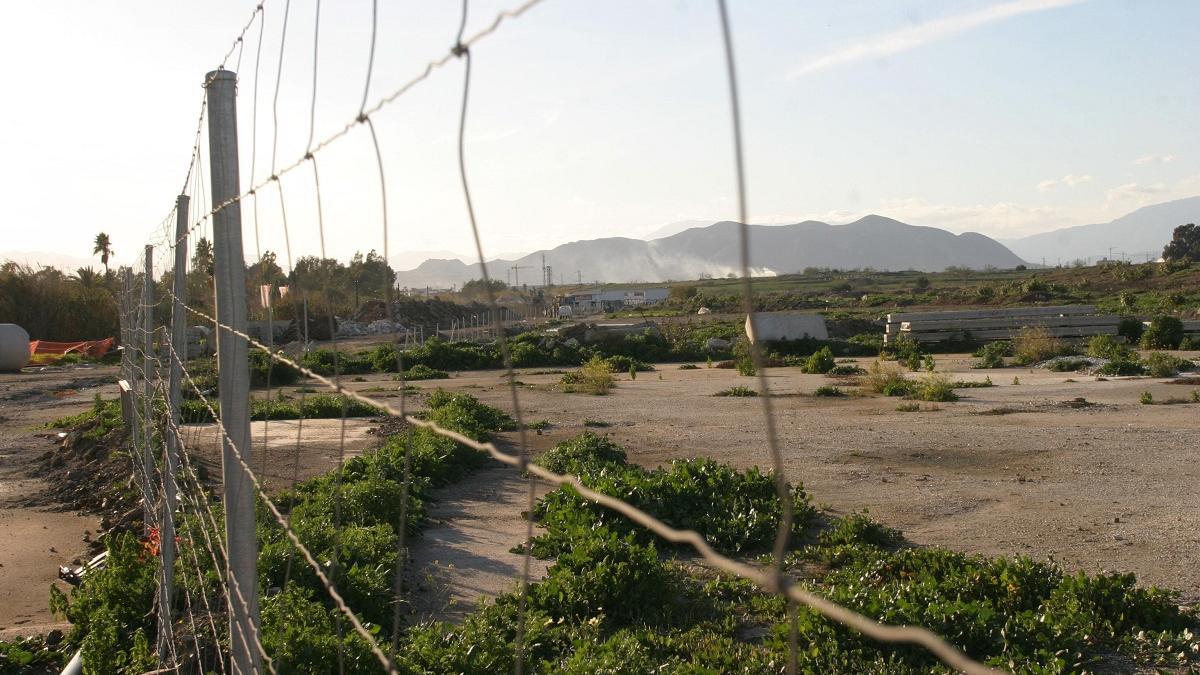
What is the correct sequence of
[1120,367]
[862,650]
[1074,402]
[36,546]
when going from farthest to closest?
1. [1120,367]
2. [1074,402]
3. [36,546]
4. [862,650]

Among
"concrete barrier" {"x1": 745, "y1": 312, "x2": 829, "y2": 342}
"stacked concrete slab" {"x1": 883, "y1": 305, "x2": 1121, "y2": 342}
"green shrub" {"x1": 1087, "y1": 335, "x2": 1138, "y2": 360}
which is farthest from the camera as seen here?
"stacked concrete slab" {"x1": 883, "y1": 305, "x2": 1121, "y2": 342}

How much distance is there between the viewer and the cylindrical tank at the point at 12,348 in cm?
2742

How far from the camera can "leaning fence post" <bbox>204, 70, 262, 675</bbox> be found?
2654 mm

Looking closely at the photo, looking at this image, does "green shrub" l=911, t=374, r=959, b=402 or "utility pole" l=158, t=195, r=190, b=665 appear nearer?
"utility pole" l=158, t=195, r=190, b=665

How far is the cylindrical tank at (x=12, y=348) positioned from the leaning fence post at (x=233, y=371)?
93.7 feet

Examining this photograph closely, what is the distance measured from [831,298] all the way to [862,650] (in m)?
66.1

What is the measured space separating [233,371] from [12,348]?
1139 inches

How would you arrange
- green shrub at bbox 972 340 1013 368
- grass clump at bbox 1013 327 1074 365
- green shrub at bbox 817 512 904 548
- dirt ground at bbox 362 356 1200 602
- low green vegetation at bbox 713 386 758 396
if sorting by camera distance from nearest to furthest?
1. green shrub at bbox 817 512 904 548
2. dirt ground at bbox 362 356 1200 602
3. low green vegetation at bbox 713 386 758 396
4. green shrub at bbox 972 340 1013 368
5. grass clump at bbox 1013 327 1074 365

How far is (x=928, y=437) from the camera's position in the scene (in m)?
12.8

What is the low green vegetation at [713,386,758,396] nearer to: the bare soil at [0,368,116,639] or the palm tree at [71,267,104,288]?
the bare soil at [0,368,116,639]

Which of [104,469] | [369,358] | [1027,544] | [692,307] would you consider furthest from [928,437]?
[692,307]

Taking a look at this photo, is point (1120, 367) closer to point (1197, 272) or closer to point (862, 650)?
point (862, 650)

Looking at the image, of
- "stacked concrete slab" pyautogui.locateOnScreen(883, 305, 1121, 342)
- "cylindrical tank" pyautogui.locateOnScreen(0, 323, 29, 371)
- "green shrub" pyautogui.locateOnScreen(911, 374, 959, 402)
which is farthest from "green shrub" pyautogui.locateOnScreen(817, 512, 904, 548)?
"cylindrical tank" pyautogui.locateOnScreen(0, 323, 29, 371)

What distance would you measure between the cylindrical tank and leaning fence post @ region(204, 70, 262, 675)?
28566 mm
